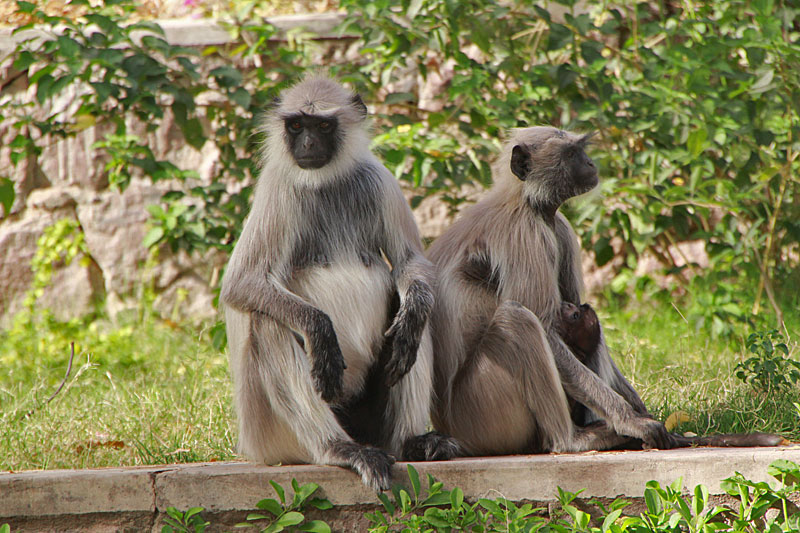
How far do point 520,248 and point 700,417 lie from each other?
1.27m

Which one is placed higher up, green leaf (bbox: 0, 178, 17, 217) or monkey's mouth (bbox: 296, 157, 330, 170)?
monkey's mouth (bbox: 296, 157, 330, 170)

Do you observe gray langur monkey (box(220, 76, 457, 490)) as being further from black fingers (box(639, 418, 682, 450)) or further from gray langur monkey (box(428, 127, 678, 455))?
black fingers (box(639, 418, 682, 450))

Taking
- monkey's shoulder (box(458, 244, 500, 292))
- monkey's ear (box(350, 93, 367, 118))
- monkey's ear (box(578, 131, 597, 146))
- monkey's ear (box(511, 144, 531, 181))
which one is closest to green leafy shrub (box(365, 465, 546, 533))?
monkey's shoulder (box(458, 244, 500, 292))

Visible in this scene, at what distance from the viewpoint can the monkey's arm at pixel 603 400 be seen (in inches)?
130

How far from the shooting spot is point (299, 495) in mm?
3020

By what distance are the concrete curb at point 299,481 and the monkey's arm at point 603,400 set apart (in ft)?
0.56

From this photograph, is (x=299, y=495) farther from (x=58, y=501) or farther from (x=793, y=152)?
(x=793, y=152)

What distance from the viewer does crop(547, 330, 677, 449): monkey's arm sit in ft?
Result: 10.8

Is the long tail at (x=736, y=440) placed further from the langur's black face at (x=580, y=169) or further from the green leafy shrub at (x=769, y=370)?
the langur's black face at (x=580, y=169)

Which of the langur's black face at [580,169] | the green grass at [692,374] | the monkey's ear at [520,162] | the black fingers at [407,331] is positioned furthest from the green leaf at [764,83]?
the black fingers at [407,331]

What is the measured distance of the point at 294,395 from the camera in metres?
3.08

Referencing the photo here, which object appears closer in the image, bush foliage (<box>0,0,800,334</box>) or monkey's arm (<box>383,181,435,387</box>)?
monkey's arm (<box>383,181,435,387</box>)

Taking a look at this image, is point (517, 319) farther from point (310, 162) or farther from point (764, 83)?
point (764, 83)

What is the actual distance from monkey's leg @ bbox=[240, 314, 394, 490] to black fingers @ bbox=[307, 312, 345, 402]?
0.13 ft
